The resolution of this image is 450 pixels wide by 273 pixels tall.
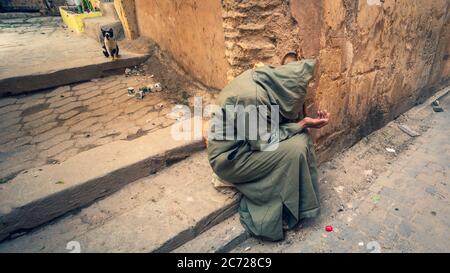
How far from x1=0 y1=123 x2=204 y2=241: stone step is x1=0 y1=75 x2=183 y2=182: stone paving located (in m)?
0.31

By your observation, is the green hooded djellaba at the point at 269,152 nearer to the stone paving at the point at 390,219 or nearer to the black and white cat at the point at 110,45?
the stone paving at the point at 390,219

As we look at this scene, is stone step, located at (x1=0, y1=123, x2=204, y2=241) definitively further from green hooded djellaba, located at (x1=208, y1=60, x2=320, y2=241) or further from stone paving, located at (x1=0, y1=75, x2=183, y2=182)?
green hooded djellaba, located at (x1=208, y1=60, x2=320, y2=241)

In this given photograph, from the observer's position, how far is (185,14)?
4086 millimetres

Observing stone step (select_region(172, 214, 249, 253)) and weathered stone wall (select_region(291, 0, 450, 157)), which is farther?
weathered stone wall (select_region(291, 0, 450, 157))

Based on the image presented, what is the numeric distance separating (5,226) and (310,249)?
249cm

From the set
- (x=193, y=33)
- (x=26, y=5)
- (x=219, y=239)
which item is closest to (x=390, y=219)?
(x=219, y=239)

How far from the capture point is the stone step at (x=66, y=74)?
3.94 meters

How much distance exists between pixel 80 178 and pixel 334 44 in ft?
9.36

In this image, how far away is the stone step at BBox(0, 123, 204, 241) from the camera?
2273 mm

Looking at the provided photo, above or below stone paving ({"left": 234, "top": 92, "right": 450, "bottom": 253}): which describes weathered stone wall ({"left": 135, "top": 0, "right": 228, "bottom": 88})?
above

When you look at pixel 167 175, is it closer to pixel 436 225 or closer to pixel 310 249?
pixel 310 249

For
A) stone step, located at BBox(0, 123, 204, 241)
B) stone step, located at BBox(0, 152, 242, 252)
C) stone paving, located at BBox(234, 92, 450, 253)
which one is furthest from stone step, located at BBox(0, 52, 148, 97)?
stone paving, located at BBox(234, 92, 450, 253)

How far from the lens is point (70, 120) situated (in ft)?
12.2
